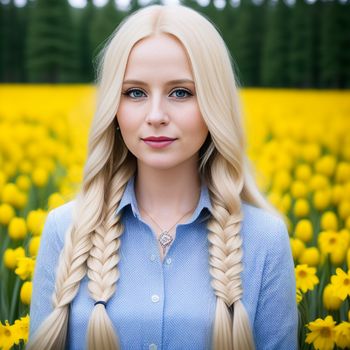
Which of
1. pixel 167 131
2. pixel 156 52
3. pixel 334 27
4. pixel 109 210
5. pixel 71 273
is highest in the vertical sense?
pixel 334 27

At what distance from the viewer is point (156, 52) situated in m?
1.77

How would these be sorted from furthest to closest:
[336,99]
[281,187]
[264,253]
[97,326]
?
[336,99] → [281,187] → [264,253] → [97,326]

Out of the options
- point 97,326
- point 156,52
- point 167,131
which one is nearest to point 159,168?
point 167,131

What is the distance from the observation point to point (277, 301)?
188 cm

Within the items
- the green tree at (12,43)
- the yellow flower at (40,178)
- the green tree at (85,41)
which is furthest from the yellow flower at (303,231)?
the green tree at (12,43)

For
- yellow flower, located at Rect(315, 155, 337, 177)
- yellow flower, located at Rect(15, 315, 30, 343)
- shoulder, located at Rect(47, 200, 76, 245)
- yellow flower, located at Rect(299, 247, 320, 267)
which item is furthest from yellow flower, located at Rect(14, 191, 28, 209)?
yellow flower, located at Rect(315, 155, 337, 177)

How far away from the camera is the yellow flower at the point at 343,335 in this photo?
2.14 meters

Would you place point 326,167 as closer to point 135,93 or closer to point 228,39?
point 135,93

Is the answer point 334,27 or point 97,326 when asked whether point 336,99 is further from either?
point 97,326

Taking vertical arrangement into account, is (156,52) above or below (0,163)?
above

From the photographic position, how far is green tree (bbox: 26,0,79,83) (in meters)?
7.00

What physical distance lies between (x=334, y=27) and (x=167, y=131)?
517cm

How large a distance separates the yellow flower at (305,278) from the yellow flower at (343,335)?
275mm

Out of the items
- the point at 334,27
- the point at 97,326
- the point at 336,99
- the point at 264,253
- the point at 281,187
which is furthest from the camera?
the point at 336,99
